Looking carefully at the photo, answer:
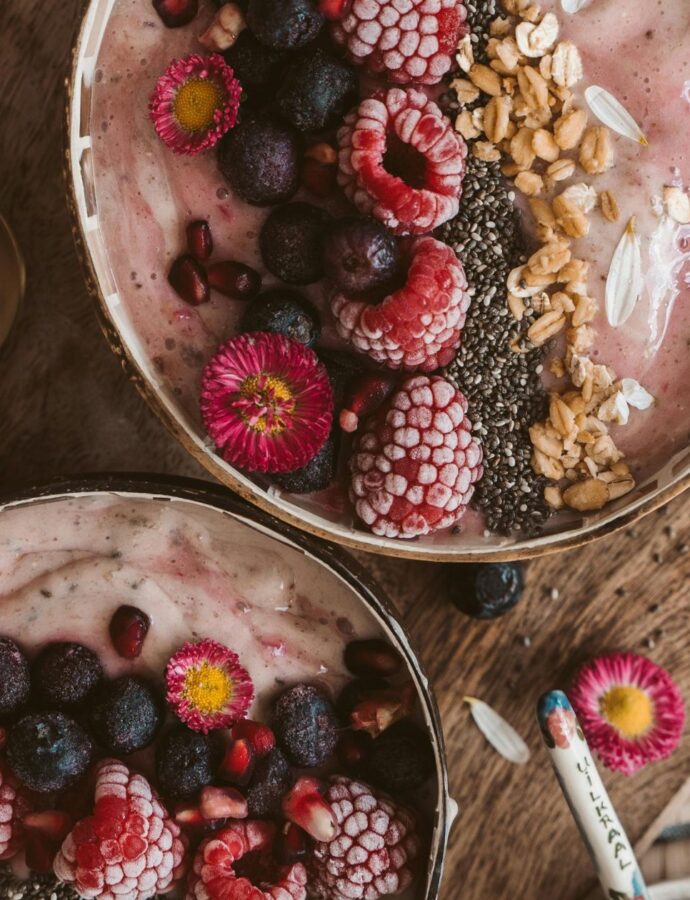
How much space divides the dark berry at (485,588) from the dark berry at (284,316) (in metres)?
0.35

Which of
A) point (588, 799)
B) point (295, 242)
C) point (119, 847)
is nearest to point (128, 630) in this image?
point (119, 847)

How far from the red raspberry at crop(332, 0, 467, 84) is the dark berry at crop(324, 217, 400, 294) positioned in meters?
0.14

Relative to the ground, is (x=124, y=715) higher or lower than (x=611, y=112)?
lower

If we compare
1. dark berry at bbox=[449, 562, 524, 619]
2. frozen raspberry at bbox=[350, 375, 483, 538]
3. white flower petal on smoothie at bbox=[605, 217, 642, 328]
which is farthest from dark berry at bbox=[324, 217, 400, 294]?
dark berry at bbox=[449, 562, 524, 619]

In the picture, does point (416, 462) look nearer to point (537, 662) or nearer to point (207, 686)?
point (207, 686)

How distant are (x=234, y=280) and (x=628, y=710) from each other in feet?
2.15

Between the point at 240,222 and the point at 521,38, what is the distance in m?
0.31

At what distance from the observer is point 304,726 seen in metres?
0.96

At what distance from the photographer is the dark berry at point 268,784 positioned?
3.15 feet

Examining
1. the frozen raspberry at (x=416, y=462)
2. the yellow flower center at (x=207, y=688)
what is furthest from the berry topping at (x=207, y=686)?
the frozen raspberry at (x=416, y=462)

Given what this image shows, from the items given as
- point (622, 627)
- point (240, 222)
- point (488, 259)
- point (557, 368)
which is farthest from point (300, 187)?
point (622, 627)

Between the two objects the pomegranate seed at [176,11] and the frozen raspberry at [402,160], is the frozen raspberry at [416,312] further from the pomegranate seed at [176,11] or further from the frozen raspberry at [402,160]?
the pomegranate seed at [176,11]

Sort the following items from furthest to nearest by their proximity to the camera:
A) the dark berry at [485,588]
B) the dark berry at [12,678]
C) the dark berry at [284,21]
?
the dark berry at [485,588] → the dark berry at [12,678] → the dark berry at [284,21]

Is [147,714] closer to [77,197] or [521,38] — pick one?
[77,197]
